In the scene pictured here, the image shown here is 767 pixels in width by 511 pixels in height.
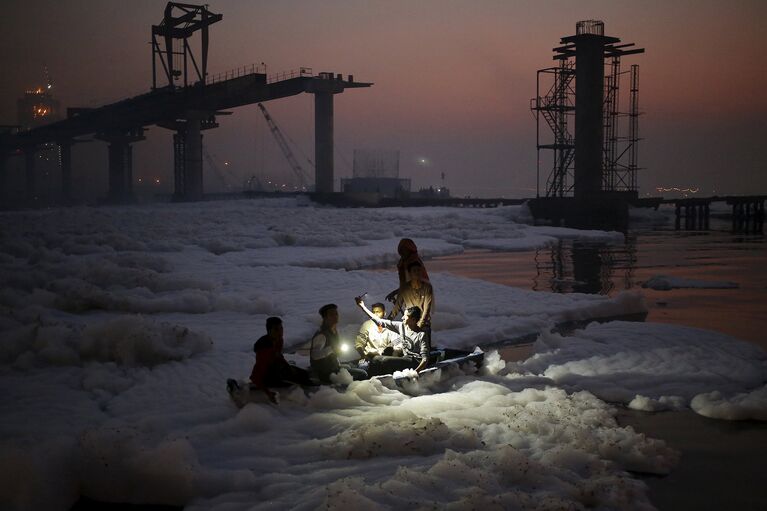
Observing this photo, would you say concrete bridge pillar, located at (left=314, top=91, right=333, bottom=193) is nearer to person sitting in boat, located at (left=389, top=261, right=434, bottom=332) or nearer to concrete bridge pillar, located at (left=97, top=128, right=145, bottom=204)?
concrete bridge pillar, located at (left=97, top=128, right=145, bottom=204)

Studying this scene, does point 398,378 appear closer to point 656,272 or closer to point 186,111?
point 656,272

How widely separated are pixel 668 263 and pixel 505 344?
16283 millimetres

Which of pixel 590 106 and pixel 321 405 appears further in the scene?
pixel 590 106

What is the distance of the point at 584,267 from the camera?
24.4 meters

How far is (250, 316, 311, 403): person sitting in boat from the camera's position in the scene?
7.16m

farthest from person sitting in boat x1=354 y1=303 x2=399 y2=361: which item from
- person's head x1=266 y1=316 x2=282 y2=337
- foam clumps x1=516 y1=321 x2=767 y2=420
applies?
foam clumps x1=516 y1=321 x2=767 y2=420

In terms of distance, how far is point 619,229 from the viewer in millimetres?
51188

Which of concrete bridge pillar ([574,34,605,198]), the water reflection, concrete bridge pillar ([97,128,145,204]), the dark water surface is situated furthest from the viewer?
concrete bridge pillar ([97,128,145,204])

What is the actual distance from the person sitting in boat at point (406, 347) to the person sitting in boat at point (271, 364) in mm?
1249

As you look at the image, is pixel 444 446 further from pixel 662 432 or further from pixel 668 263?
pixel 668 263

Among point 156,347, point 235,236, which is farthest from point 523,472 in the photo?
point 235,236

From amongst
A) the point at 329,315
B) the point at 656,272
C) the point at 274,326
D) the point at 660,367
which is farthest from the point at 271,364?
the point at 656,272

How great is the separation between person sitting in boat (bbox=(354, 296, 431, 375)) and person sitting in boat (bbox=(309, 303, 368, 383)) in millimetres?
Answer: 699

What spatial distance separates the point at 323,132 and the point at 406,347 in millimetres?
51999
